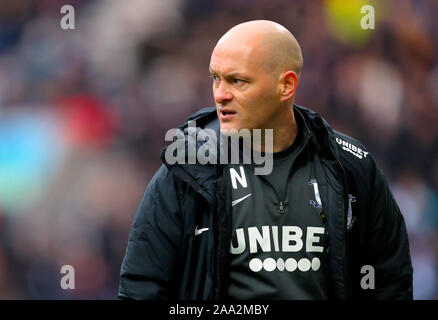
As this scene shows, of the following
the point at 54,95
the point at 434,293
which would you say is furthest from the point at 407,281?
the point at 54,95

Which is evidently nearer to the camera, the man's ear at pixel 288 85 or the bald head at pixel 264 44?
the bald head at pixel 264 44

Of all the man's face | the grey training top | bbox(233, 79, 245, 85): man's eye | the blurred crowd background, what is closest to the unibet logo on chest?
the grey training top

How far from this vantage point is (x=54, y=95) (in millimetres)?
5016

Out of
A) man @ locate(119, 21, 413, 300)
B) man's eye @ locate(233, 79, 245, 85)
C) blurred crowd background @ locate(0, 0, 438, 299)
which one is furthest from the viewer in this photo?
blurred crowd background @ locate(0, 0, 438, 299)

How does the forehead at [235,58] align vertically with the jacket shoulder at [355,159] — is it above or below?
above

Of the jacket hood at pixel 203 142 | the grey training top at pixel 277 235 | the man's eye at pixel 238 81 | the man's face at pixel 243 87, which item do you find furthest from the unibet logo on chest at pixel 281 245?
the man's eye at pixel 238 81

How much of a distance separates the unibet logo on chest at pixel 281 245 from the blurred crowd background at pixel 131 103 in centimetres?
248

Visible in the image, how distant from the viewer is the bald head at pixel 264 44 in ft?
8.40

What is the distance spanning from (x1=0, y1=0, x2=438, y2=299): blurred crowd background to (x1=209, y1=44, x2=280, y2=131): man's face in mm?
2416

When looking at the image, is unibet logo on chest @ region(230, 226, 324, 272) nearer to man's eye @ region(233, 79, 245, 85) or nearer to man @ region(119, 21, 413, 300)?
man @ region(119, 21, 413, 300)

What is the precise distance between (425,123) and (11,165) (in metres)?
2.86

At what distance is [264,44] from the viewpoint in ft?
8.46

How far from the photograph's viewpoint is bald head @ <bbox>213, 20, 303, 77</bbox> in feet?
8.40

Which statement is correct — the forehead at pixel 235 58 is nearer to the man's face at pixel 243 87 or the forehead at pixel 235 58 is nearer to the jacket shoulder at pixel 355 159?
the man's face at pixel 243 87
